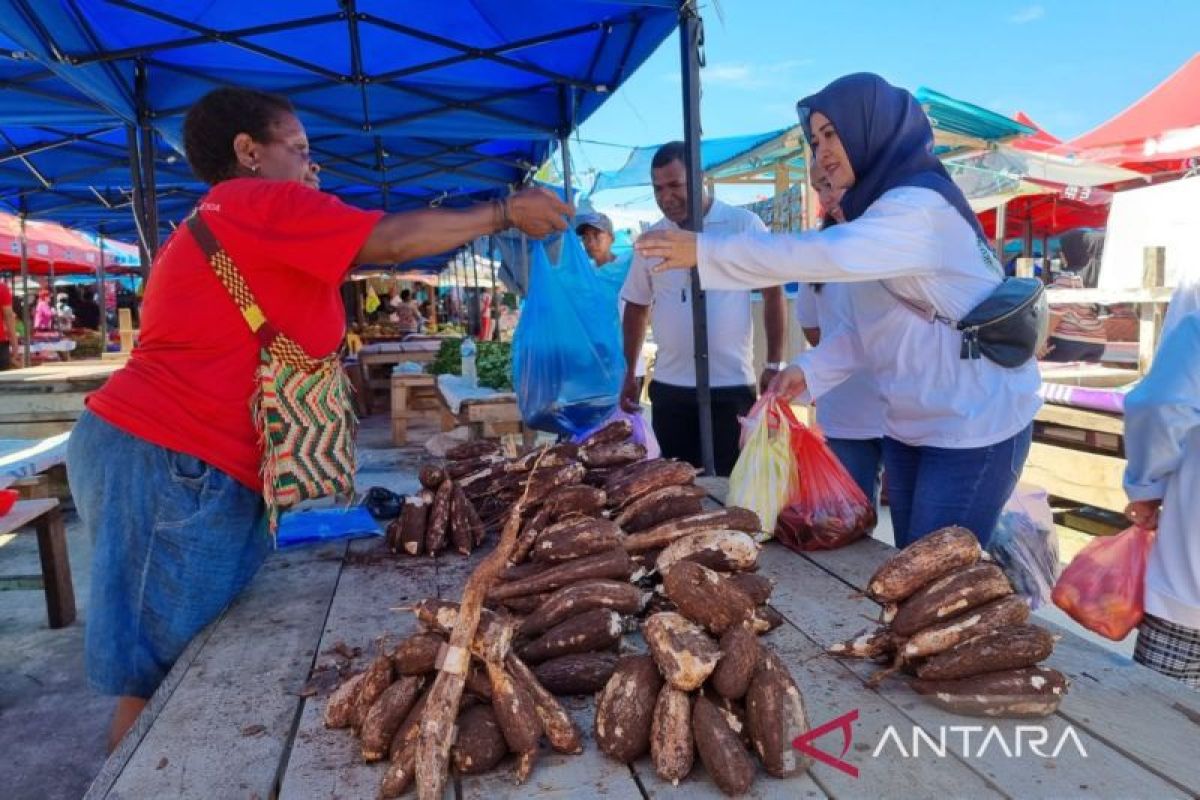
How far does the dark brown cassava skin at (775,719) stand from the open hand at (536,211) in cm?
123

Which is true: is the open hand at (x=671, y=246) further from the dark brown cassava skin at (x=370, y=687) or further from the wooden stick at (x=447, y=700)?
the dark brown cassava skin at (x=370, y=687)

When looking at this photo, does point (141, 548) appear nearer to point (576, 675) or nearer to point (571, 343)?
point (576, 675)

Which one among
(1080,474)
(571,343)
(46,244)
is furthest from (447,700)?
(46,244)

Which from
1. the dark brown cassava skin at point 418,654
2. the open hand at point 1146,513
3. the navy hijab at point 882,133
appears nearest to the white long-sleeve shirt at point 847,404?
the navy hijab at point 882,133

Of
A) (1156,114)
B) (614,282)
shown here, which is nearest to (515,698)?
(614,282)

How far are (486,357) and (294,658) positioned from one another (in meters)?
5.29

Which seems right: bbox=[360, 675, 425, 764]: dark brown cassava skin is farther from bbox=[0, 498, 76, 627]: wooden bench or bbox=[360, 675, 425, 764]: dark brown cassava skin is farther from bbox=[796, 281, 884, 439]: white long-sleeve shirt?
bbox=[0, 498, 76, 627]: wooden bench

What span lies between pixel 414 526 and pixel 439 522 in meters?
0.08

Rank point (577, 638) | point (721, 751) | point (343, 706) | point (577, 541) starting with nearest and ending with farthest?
point (721, 751) → point (343, 706) → point (577, 638) → point (577, 541)

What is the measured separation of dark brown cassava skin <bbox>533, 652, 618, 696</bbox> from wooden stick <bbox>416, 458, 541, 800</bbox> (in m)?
0.22

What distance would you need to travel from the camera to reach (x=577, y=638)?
1.56 m

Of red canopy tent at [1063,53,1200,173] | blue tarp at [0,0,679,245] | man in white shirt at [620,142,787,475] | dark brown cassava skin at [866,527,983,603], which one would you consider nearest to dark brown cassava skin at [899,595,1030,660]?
dark brown cassava skin at [866,527,983,603]

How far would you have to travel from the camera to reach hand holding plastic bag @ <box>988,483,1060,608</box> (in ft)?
8.95

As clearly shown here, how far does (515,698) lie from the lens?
1.34 m
